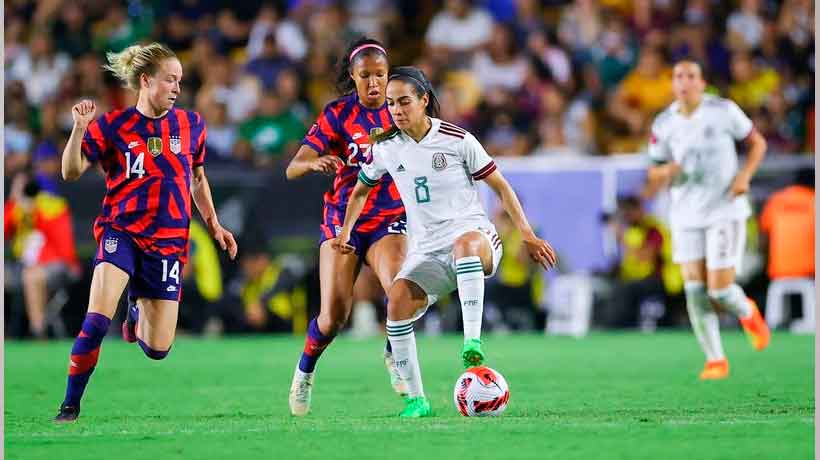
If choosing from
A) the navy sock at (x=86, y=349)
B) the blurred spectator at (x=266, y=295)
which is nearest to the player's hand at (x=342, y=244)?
the navy sock at (x=86, y=349)

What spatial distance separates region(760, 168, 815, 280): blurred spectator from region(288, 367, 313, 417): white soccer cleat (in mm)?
8805

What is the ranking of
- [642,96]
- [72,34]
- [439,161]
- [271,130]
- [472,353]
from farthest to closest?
[72,34] → [642,96] → [271,130] → [439,161] → [472,353]

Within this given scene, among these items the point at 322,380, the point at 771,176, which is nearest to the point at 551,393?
the point at 322,380

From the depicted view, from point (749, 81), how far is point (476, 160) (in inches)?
459

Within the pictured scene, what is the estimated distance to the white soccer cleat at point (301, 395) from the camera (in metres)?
8.50

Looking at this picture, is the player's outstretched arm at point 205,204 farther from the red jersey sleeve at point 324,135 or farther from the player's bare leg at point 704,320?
the player's bare leg at point 704,320

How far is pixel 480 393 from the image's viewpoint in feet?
25.1

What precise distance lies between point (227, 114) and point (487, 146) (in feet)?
11.4

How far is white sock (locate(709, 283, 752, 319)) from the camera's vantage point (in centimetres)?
1123

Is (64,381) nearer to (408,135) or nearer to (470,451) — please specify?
(408,135)

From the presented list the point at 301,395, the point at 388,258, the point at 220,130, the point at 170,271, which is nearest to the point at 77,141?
the point at 170,271

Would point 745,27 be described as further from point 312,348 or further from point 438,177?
point 438,177

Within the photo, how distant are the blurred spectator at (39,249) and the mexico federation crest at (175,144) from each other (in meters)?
8.59

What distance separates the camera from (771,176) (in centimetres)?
1648
